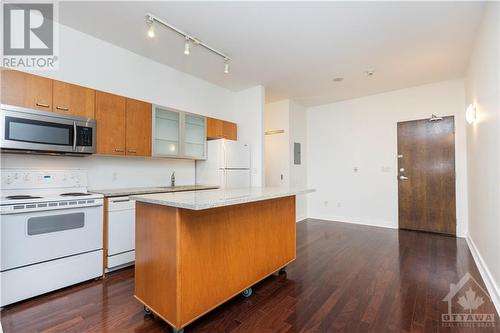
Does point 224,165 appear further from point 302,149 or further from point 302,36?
point 302,149

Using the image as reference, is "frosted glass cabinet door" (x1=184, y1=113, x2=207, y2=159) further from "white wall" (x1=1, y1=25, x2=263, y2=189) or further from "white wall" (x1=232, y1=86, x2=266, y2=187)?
"white wall" (x1=232, y1=86, x2=266, y2=187)

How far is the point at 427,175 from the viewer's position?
4.32 meters

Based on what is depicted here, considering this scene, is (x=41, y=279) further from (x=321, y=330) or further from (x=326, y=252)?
(x=326, y=252)

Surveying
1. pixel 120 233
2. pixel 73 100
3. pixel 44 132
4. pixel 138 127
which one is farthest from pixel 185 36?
pixel 120 233

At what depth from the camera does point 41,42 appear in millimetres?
2543

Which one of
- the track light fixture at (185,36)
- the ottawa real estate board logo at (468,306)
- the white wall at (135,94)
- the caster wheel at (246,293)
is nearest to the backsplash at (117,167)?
the white wall at (135,94)

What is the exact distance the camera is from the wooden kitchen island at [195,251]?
1578 mm

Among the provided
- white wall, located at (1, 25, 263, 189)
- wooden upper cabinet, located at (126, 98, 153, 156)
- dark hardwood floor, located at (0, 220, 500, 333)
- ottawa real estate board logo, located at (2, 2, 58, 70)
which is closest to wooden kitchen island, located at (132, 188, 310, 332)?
dark hardwood floor, located at (0, 220, 500, 333)

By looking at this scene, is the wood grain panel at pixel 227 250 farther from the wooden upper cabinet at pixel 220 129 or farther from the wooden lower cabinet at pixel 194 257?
the wooden upper cabinet at pixel 220 129

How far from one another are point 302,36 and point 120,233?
305cm

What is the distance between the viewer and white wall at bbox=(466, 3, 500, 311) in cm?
199

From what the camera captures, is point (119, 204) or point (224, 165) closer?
point (119, 204)

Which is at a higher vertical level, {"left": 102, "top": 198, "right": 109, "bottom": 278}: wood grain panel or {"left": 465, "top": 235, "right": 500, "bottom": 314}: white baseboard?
{"left": 102, "top": 198, "right": 109, "bottom": 278}: wood grain panel

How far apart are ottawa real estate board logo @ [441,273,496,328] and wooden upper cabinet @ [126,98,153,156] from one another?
3409 mm
